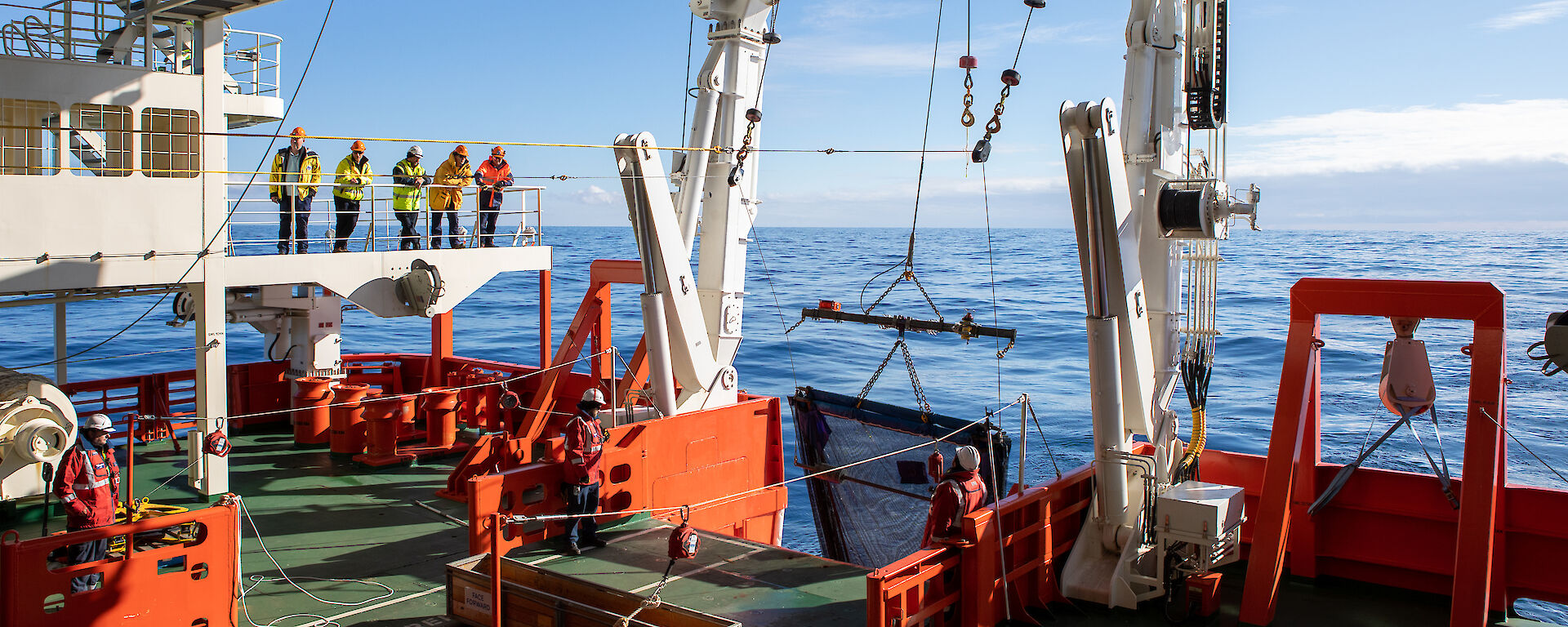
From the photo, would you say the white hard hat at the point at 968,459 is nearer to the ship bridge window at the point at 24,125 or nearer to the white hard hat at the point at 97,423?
the white hard hat at the point at 97,423

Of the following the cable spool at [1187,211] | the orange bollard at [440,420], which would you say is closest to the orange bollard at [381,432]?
the orange bollard at [440,420]

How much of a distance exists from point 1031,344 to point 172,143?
2880cm

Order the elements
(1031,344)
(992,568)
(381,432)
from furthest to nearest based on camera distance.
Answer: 1. (1031,344)
2. (381,432)
3. (992,568)

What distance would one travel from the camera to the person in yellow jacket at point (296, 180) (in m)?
12.5

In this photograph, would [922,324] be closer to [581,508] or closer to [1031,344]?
[581,508]

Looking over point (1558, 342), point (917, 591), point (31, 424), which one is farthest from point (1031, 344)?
point (31, 424)

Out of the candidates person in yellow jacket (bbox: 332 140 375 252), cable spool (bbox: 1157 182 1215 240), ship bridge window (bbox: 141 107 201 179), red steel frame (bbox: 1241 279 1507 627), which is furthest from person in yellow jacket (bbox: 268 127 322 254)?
red steel frame (bbox: 1241 279 1507 627)

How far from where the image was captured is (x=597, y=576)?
834 centimetres

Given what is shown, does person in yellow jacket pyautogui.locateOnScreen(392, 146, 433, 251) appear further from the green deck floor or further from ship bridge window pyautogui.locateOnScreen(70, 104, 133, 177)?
the green deck floor

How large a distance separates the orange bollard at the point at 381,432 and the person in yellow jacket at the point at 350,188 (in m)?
1.99

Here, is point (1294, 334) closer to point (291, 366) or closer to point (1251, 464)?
point (1251, 464)

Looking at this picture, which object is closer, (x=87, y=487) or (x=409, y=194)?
(x=87, y=487)

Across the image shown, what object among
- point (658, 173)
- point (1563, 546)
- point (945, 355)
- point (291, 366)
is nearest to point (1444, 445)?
point (945, 355)

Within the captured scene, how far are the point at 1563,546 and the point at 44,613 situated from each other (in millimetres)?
10597
